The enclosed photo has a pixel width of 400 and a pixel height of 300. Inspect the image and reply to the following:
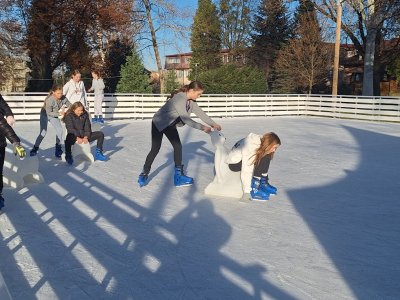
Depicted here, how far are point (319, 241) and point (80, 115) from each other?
15.7 ft

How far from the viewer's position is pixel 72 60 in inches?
946

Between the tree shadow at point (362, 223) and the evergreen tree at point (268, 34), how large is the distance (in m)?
29.6

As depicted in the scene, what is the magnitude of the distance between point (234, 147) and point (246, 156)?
0.87ft

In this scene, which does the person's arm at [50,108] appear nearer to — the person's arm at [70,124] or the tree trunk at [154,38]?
the person's arm at [70,124]

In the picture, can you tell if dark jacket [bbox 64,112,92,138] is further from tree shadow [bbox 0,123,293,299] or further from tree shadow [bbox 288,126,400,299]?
tree shadow [bbox 288,126,400,299]

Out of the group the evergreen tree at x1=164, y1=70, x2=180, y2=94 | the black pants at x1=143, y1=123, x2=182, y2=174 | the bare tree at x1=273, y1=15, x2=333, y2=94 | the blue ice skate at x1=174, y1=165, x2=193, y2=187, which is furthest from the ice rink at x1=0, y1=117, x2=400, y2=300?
the bare tree at x1=273, y1=15, x2=333, y2=94

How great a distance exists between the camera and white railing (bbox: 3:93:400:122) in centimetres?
1614

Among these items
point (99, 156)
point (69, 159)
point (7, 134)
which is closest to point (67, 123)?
point (69, 159)

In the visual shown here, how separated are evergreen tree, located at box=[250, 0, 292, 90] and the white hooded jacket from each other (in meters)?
31.0

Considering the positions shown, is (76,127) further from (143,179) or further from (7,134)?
(7,134)

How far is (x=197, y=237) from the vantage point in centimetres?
416

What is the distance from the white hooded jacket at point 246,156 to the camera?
5.13 metres

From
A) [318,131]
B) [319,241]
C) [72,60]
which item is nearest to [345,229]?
[319,241]

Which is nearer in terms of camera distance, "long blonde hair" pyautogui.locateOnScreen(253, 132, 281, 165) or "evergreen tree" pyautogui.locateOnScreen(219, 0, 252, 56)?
"long blonde hair" pyautogui.locateOnScreen(253, 132, 281, 165)
